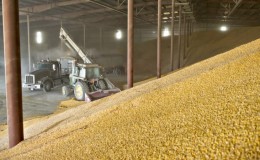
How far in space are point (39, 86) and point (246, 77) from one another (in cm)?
1408

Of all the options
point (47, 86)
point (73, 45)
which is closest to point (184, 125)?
point (73, 45)

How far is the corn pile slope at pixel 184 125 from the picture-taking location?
1970 millimetres

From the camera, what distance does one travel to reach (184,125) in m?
2.47

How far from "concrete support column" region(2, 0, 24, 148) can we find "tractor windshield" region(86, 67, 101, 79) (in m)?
8.37

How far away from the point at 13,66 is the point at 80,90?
26.0 ft

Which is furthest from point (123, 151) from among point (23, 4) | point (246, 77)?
point (23, 4)

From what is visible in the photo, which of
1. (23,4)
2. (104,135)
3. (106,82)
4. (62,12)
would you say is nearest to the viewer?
(104,135)

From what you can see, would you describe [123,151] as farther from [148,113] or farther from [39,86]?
[39,86]

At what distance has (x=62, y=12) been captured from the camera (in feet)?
75.7

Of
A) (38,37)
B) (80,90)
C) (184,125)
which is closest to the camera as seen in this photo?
(184,125)

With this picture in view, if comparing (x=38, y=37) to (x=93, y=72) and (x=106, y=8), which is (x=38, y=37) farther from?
(x=93, y=72)

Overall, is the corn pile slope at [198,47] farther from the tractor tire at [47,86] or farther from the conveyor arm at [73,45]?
the tractor tire at [47,86]

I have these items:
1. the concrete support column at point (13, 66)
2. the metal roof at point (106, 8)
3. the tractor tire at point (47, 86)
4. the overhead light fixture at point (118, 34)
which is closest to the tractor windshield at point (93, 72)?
the tractor tire at point (47, 86)

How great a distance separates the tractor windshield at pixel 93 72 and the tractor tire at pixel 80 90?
642 millimetres
